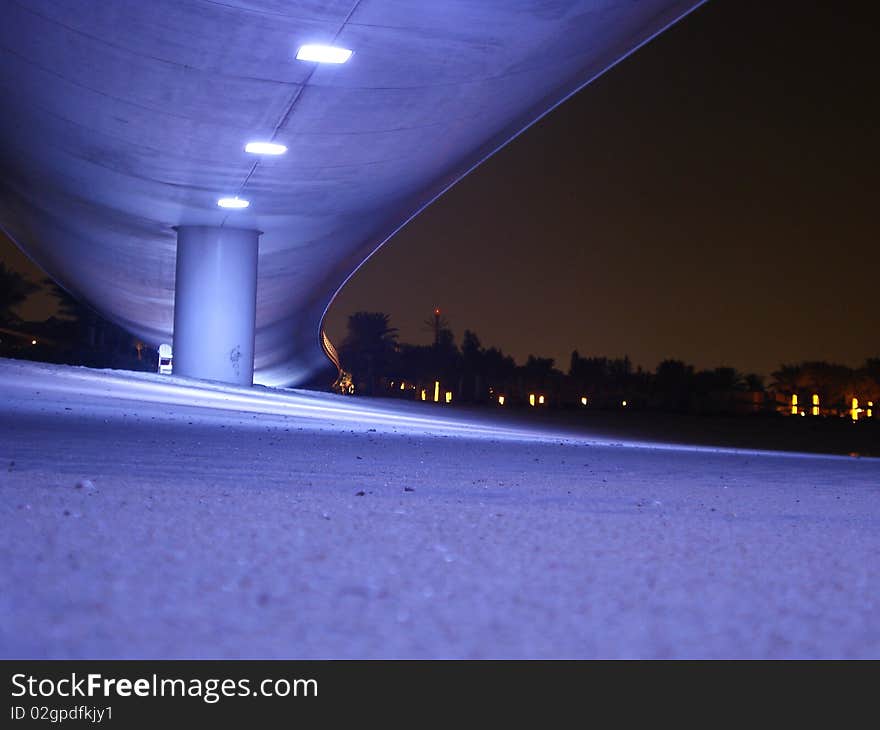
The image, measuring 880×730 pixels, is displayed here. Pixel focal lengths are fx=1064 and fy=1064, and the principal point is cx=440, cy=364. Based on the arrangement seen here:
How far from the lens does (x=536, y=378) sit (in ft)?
347

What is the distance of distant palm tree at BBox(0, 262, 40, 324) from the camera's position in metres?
50.1

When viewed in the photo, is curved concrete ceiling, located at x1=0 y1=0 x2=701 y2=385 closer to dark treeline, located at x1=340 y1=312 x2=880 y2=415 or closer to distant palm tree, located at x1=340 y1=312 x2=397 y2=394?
dark treeline, located at x1=340 y1=312 x2=880 y2=415

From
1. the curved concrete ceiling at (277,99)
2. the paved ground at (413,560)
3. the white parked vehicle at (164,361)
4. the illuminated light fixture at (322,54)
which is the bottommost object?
the paved ground at (413,560)

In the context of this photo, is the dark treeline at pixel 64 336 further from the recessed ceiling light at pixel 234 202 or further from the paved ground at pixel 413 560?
the paved ground at pixel 413 560

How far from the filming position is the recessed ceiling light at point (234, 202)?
21.9m

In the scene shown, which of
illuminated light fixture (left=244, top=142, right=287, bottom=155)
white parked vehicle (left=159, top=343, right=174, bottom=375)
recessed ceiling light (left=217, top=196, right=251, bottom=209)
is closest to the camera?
illuminated light fixture (left=244, top=142, right=287, bottom=155)

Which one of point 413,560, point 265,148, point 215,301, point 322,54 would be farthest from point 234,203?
point 413,560

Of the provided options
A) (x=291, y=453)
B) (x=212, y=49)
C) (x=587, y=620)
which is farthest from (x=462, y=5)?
(x=587, y=620)

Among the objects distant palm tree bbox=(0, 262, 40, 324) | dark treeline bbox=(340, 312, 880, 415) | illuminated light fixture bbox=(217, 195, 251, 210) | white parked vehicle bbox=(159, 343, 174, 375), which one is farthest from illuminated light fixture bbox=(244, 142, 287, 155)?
dark treeline bbox=(340, 312, 880, 415)

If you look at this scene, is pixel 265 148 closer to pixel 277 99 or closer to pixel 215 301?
pixel 277 99

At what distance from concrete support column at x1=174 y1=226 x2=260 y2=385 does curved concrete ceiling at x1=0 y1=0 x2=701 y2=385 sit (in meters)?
0.63

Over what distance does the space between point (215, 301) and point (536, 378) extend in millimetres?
83053

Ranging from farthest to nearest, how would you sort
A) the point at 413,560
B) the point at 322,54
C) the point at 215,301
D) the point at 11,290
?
the point at 11,290 → the point at 215,301 → the point at 322,54 → the point at 413,560

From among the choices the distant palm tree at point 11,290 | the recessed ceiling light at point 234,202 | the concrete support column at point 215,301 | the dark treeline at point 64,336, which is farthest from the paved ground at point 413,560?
the distant palm tree at point 11,290
